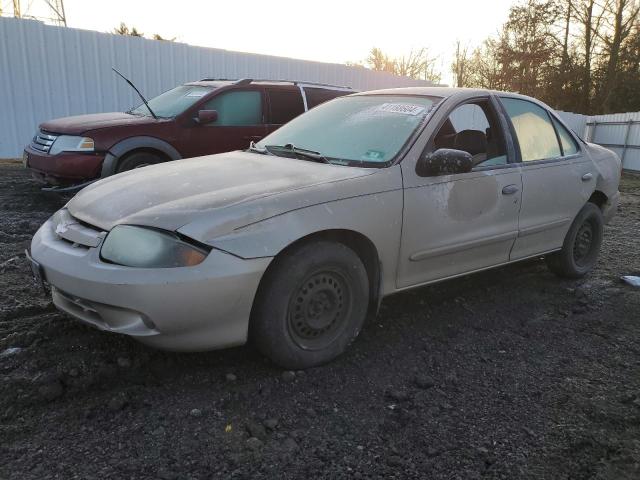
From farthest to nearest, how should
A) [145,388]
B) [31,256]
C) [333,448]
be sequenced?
[31,256] < [145,388] < [333,448]

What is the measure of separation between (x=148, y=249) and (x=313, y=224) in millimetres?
822

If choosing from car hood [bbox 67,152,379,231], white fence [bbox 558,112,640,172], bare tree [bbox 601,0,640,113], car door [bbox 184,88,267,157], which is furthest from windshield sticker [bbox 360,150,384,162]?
bare tree [bbox 601,0,640,113]

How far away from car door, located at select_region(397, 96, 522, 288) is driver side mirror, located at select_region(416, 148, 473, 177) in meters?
0.05

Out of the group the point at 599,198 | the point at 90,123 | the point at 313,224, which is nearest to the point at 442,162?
the point at 313,224

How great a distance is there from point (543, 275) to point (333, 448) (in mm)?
3368

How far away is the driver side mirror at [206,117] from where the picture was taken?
6.31 m

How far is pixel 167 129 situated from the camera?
20.6 ft

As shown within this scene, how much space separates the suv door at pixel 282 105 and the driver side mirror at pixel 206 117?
0.81 metres

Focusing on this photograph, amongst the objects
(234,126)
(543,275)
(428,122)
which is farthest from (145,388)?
(234,126)

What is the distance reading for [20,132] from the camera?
10422 mm

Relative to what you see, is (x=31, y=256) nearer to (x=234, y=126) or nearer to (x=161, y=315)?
(x=161, y=315)

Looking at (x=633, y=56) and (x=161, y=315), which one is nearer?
(x=161, y=315)

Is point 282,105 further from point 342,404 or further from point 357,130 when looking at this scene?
point 342,404

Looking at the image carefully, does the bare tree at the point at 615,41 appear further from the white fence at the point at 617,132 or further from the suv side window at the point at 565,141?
the suv side window at the point at 565,141
